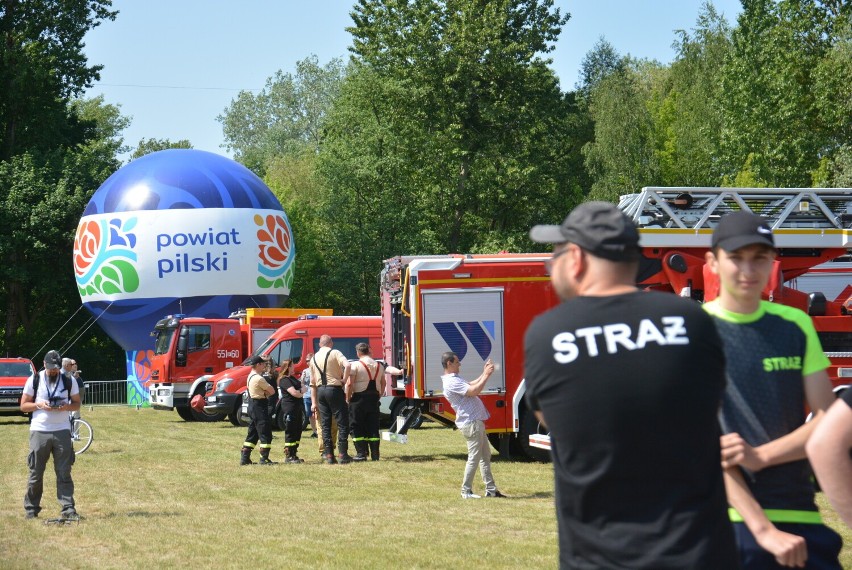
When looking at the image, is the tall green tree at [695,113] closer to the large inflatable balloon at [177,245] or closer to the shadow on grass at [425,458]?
the large inflatable balloon at [177,245]

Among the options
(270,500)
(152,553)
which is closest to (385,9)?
(270,500)

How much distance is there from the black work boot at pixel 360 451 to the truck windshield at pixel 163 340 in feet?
47.4

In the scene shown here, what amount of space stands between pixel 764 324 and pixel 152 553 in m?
8.04

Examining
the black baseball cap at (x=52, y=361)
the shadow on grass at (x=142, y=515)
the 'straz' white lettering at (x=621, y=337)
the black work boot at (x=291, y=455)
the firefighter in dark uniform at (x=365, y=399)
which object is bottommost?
the black work boot at (x=291, y=455)

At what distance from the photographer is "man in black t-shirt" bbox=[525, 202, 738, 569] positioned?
11.4ft

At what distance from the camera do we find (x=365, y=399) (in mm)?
19797

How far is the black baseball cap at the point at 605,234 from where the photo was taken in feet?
11.8

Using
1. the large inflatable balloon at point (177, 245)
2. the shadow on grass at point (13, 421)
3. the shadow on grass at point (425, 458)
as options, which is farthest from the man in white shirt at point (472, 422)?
the large inflatable balloon at point (177, 245)

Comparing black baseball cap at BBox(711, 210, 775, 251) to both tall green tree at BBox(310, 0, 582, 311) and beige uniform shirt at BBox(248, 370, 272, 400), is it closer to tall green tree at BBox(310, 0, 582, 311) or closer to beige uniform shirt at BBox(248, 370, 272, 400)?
beige uniform shirt at BBox(248, 370, 272, 400)

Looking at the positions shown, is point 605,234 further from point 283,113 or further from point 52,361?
point 283,113

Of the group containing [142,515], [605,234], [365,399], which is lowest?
[142,515]

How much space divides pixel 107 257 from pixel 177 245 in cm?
270

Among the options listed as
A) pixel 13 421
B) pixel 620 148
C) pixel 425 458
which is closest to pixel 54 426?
pixel 425 458

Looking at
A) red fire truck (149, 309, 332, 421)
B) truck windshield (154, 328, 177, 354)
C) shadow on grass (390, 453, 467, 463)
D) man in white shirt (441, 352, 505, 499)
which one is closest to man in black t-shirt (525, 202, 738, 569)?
man in white shirt (441, 352, 505, 499)
